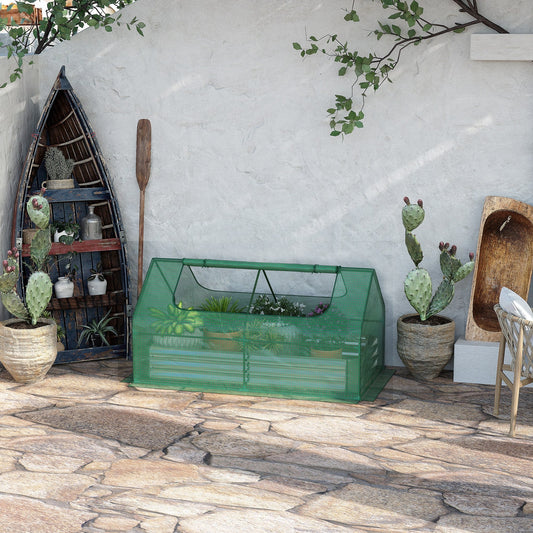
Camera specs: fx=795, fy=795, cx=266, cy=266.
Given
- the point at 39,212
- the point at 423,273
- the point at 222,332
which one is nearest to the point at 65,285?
the point at 39,212

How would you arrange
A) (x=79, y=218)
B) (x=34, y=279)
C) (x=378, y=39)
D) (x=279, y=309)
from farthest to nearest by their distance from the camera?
(x=79, y=218), (x=279, y=309), (x=378, y=39), (x=34, y=279)

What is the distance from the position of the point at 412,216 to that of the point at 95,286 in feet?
7.23

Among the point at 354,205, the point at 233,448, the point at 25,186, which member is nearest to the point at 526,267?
the point at 354,205

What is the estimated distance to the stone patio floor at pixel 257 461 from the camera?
3.11m

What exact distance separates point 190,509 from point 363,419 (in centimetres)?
140

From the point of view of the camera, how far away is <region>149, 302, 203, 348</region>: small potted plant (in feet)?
15.7

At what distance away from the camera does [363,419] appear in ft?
14.1

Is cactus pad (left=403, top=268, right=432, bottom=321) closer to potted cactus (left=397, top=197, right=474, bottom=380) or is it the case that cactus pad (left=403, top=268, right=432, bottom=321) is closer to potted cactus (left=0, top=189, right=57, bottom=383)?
potted cactus (left=397, top=197, right=474, bottom=380)

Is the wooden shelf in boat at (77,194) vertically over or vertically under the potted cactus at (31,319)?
over

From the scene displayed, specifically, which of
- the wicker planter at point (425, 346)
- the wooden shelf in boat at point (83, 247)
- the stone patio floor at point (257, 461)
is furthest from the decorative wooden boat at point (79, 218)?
the wicker planter at point (425, 346)

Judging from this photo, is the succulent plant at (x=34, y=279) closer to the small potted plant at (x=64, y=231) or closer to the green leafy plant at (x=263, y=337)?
the small potted plant at (x=64, y=231)

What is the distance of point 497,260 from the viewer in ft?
16.7

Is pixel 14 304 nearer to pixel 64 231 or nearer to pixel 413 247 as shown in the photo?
pixel 64 231

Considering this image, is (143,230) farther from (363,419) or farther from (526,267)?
(526,267)
